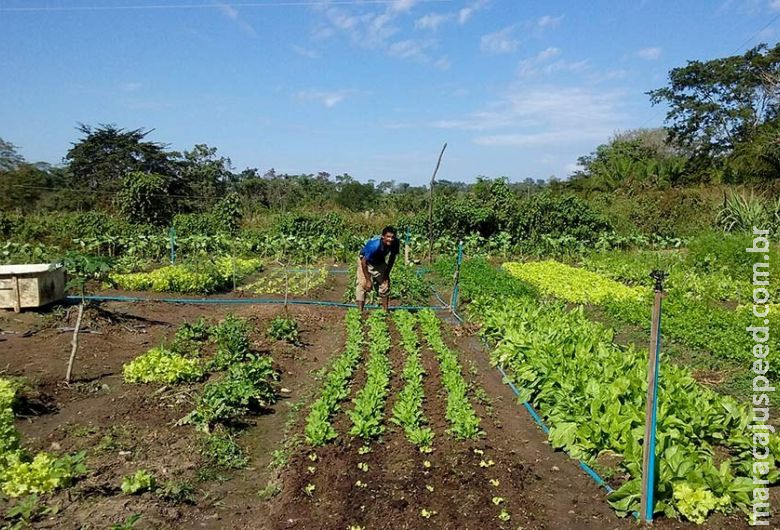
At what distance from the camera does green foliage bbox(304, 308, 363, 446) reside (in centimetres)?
481

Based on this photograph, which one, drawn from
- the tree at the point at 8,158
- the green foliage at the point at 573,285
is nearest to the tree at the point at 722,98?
the green foliage at the point at 573,285

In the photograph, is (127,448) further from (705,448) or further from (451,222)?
(451,222)

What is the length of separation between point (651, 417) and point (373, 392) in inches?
108

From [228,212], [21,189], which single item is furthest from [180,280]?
[21,189]

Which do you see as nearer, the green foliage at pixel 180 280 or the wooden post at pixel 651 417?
the wooden post at pixel 651 417

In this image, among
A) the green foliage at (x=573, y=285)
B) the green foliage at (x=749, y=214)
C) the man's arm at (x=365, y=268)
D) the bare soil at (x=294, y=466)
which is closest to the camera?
the bare soil at (x=294, y=466)

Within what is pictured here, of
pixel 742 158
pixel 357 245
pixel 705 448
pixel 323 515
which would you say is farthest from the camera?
pixel 742 158

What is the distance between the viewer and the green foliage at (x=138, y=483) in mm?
3852

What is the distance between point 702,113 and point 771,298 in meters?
25.2

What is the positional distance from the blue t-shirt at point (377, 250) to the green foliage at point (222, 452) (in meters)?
4.27

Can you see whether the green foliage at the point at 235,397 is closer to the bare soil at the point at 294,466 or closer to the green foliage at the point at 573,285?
the bare soil at the point at 294,466

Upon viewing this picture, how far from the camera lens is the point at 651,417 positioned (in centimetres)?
359

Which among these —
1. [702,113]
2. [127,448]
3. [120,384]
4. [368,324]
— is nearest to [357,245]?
[368,324]

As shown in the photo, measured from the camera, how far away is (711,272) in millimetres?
14000
